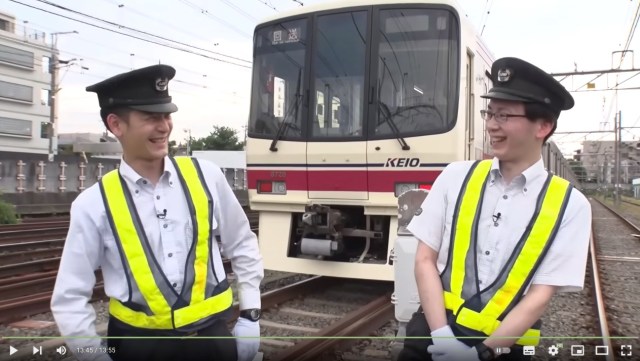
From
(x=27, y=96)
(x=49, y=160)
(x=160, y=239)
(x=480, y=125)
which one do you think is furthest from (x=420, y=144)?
(x=27, y=96)

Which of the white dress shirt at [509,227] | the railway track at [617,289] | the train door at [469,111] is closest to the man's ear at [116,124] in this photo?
the white dress shirt at [509,227]

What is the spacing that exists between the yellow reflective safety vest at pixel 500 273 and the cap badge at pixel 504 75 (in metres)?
0.40

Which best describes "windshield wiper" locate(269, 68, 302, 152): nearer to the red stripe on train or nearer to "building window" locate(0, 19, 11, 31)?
the red stripe on train

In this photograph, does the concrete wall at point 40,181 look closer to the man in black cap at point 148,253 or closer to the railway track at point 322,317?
the railway track at point 322,317

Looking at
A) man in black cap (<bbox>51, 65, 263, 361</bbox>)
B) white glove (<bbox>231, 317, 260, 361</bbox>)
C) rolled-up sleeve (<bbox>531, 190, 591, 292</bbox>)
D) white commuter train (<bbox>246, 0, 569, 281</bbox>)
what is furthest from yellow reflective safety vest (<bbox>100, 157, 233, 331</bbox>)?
white commuter train (<bbox>246, 0, 569, 281</bbox>)

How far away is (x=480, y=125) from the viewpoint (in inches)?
265

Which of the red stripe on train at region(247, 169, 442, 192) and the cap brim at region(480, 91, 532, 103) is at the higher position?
the cap brim at region(480, 91, 532, 103)

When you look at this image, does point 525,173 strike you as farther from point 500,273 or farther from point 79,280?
point 79,280

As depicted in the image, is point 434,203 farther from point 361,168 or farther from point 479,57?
point 479,57

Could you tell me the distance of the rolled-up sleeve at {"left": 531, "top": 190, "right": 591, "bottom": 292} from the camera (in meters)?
1.97

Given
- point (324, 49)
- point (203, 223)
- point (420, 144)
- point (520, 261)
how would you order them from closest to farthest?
point (520, 261), point (203, 223), point (420, 144), point (324, 49)

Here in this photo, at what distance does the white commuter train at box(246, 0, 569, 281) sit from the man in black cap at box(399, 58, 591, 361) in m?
3.53

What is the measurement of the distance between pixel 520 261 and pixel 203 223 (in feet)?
3.79

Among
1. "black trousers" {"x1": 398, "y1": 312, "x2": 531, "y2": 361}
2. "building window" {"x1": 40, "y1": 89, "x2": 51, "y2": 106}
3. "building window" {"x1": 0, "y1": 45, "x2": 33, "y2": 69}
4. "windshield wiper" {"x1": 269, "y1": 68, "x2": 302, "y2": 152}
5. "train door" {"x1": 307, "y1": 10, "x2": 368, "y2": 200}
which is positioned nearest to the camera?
"black trousers" {"x1": 398, "y1": 312, "x2": 531, "y2": 361}
